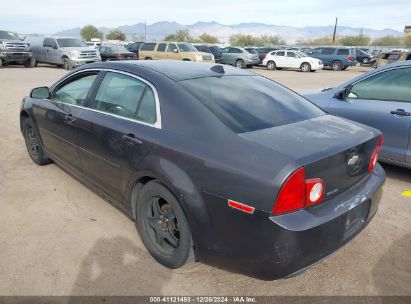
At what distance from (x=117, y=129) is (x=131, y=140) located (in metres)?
0.25

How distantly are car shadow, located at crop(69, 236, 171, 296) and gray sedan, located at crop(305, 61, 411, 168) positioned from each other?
3288 mm

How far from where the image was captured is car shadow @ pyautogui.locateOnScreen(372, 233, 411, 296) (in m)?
2.75

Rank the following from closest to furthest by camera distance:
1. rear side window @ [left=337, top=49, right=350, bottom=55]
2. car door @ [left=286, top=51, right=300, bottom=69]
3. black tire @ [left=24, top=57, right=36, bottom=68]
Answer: black tire @ [left=24, top=57, right=36, bottom=68], car door @ [left=286, top=51, right=300, bottom=69], rear side window @ [left=337, top=49, right=350, bottom=55]

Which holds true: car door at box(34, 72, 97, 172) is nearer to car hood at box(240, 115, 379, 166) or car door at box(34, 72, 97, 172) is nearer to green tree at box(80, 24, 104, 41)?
car hood at box(240, 115, 379, 166)

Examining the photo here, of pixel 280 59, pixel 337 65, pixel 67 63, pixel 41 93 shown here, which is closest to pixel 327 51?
pixel 337 65

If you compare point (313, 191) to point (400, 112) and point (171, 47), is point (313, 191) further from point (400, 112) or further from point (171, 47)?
point (171, 47)

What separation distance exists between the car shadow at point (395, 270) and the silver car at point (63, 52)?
20.8 meters

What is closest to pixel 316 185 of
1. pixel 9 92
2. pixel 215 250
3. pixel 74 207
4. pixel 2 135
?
pixel 215 250

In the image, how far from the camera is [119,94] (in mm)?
3346

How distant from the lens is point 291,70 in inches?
1111

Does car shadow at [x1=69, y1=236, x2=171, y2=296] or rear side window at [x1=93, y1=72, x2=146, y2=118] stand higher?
rear side window at [x1=93, y1=72, x2=146, y2=118]

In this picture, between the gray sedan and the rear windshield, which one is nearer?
the rear windshield

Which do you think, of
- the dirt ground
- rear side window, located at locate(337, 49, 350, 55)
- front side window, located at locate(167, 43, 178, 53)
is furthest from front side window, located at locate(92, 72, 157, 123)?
rear side window, located at locate(337, 49, 350, 55)

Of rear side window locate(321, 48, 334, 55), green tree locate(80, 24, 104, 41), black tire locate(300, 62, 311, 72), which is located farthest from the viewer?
green tree locate(80, 24, 104, 41)
